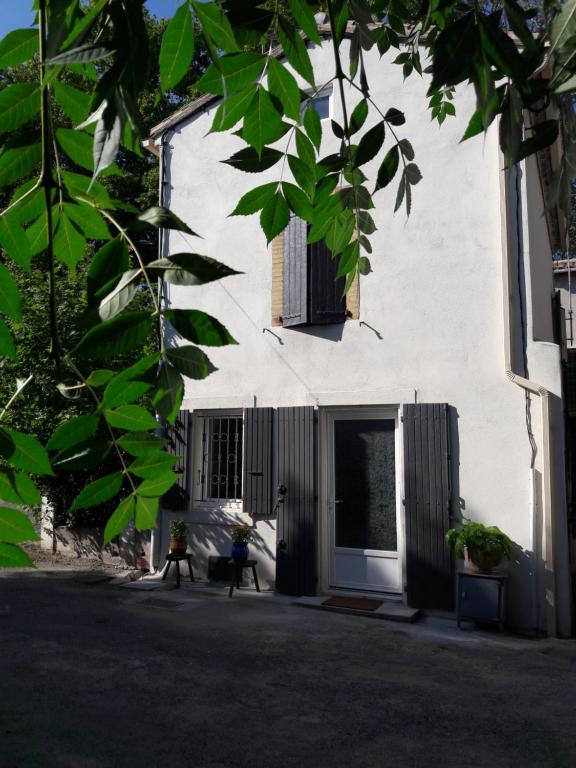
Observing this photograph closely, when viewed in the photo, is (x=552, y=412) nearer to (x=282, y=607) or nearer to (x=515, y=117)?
(x=282, y=607)

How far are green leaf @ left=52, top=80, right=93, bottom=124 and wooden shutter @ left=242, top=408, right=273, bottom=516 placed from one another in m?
7.13

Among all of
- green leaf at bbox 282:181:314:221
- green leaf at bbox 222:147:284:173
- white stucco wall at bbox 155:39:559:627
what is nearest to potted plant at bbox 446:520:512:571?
white stucco wall at bbox 155:39:559:627

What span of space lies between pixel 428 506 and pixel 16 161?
21.5ft

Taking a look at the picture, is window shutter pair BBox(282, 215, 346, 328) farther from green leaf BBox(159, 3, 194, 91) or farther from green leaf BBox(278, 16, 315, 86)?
green leaf BBox(159, 3, 194, 91)

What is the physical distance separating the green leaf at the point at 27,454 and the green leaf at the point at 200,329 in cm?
27

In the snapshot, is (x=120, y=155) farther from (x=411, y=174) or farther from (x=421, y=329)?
(x=421, y=329)

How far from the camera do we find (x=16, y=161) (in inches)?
42.1

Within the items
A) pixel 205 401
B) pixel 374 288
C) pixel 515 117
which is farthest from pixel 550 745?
pixel 205 401

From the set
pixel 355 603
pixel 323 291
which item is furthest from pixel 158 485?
pixel 323 291

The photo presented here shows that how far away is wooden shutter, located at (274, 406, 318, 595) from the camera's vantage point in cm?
777

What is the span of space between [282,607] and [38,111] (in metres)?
6.95

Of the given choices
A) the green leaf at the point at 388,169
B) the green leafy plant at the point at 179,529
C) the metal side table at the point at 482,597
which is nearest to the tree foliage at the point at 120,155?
the green leaf at the point at 388,169

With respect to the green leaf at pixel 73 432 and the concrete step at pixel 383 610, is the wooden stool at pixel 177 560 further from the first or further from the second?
the green leaf at pixel 73 432

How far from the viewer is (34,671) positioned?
5.13 m
